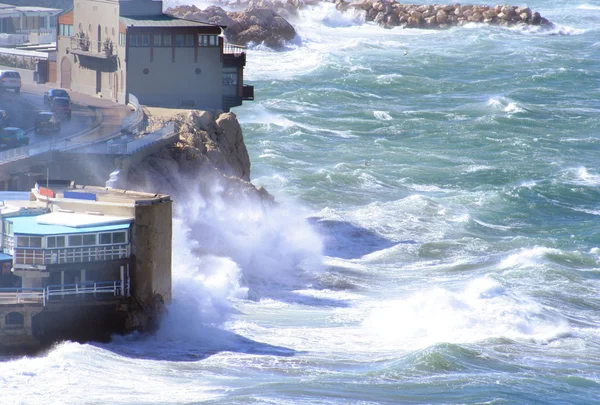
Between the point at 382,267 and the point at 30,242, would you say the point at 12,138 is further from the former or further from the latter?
the point at 382,267

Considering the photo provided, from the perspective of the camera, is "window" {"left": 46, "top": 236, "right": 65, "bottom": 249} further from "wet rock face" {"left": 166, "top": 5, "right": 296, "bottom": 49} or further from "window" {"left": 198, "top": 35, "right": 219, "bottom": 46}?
"wet rock face" {"left": 166, "top": 5, "right": 296, "bottom": 49}

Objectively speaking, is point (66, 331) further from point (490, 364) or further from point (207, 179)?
point (207, 179)

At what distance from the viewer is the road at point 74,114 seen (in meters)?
45.5

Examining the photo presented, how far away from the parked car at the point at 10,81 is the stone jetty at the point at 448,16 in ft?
247

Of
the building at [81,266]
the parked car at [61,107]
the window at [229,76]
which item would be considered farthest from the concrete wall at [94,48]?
the building at [81,266]

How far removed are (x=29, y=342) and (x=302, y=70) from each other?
65820 mm

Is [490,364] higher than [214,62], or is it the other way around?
[214,62]

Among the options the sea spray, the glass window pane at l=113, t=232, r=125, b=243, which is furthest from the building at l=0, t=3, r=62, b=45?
the glass window pane at l=113, t=232, r=125, b=243

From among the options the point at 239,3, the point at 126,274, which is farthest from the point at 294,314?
the point at 239,3

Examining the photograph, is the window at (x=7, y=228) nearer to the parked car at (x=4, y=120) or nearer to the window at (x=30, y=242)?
the window at (x=30, y=242)

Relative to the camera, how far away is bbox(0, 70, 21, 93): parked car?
180 feet

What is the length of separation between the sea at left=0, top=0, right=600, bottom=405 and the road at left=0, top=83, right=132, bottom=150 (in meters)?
4.97

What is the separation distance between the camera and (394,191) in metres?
57.4

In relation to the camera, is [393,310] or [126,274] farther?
[393,310]
